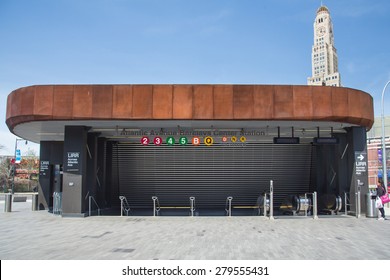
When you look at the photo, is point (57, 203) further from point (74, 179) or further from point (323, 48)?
point (323, 48)

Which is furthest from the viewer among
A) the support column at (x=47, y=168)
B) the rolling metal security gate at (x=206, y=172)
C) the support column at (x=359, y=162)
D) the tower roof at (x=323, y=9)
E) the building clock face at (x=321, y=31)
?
the tower roof at (x=323, y=9)

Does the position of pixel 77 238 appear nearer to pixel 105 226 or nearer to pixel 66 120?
pixel 105 226

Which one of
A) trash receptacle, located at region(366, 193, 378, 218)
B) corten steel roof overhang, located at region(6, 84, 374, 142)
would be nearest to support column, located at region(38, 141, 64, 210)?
corten steel roof overhang, located at region(6, 84, 374, 142)

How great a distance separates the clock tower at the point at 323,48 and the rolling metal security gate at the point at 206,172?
461ft

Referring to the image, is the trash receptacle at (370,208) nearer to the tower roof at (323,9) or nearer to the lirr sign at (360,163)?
the lirr sign at (360,163)

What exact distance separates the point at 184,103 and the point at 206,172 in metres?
8.37

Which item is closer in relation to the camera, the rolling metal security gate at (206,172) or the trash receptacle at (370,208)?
the trash receptacle at (370,208)

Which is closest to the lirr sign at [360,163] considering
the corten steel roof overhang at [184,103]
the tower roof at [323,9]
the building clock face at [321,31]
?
the corten steel roof overhang at [184,103]

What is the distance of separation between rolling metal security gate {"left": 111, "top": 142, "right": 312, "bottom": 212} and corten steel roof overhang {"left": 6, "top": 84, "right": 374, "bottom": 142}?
7.02 metres

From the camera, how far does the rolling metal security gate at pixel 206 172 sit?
21172mm

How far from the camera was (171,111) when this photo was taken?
45.8 feet

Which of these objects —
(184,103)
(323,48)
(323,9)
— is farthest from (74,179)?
(323,9)

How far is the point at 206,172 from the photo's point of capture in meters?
21.5
